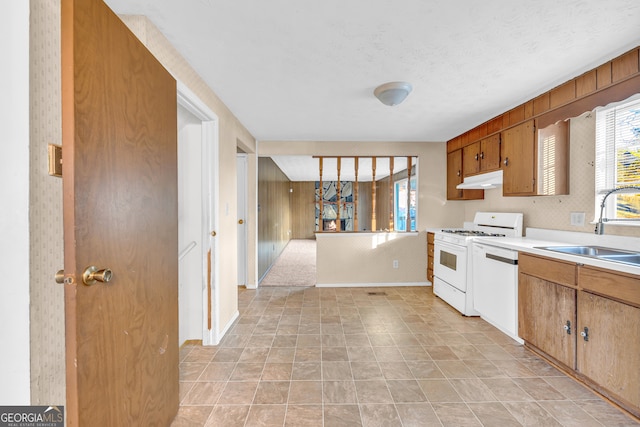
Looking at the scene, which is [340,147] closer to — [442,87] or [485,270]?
[442,87]

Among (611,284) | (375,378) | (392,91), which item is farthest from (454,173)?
(375,378)

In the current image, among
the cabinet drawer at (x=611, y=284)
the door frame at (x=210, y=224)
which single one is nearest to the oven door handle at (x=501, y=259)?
the cabinet drawer at (x=611, y=284)

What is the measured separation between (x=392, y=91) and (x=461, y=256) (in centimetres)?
205

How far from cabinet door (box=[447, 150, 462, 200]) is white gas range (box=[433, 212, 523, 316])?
1.41 ft

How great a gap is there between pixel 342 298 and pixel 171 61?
3103 millimetres

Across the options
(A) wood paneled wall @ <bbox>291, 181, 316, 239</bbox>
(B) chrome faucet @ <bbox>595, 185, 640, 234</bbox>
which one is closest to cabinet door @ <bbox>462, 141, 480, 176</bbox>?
(B) chrome faucet @ <bbox>595, 185, 640, 234</bbox>

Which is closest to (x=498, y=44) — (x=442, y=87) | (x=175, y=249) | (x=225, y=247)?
(x=442, y=87)

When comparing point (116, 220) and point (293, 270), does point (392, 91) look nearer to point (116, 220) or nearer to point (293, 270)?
point (116, 220)

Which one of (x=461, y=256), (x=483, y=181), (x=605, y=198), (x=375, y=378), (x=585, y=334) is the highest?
(x=483, y=181)

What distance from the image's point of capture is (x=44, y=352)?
0.94 m

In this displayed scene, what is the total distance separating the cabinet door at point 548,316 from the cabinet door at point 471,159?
164 centimetres

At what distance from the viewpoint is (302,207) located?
32.3 feet

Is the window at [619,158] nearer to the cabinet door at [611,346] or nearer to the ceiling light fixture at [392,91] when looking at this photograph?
the cabinet door at [611,346]

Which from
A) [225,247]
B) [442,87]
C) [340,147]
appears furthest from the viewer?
[340,147]
